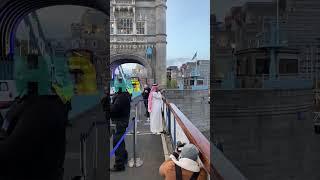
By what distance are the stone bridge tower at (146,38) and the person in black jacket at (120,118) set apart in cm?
2709

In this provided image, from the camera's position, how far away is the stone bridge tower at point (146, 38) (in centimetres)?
3084

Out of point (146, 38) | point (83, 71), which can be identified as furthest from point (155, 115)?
point (146, 38)

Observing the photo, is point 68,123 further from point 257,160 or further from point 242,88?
point 242,88

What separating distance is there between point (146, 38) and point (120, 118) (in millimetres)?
29221

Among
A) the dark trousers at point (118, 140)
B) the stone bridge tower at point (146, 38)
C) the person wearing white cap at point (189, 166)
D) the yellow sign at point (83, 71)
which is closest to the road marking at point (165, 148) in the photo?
the dark trousers at point (118, 140)

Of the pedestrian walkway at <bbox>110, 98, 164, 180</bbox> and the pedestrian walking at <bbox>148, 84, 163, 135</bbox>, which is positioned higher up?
the pedestrian walking at <bbox>148, 84, 163, 135</bbox>

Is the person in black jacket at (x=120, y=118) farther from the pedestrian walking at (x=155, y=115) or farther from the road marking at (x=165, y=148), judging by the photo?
the pedestrian walking at (x=155, y=115)

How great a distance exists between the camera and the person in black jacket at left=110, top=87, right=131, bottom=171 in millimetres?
3125

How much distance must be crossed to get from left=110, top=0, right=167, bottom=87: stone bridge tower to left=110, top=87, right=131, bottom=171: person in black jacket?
88.9ft

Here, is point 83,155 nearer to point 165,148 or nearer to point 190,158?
point 190,158

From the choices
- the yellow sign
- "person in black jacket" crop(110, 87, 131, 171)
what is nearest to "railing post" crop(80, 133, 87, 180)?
the yellow sign

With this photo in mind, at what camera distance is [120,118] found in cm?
327

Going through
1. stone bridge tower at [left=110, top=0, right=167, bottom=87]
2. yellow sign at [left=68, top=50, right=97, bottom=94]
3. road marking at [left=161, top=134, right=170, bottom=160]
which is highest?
stone bridge tower at [left=110, top=0, right=167, bottom=87]

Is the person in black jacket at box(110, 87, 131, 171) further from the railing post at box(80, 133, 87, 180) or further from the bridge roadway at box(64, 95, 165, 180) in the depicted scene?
the railing post at box(80, 133, 87, 180)
